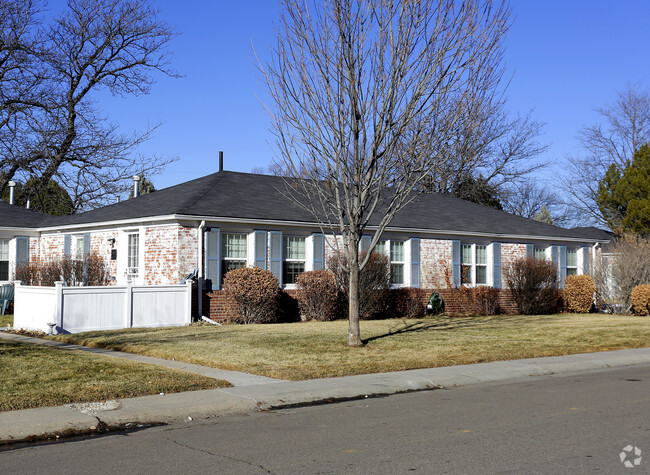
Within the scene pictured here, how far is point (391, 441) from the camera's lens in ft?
23.5

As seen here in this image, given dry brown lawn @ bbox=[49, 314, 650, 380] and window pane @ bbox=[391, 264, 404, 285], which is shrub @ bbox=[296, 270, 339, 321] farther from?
window pane @ bbox=[391, 264, 404, 285]

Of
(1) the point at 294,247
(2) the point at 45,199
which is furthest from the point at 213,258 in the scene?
(2) the point at 45,199

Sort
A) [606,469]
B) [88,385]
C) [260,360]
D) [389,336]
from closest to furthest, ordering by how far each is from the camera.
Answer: [606,469], [88,385], [260,360], [389,336]

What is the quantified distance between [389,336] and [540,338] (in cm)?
365

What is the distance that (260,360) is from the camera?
12781 millimetres

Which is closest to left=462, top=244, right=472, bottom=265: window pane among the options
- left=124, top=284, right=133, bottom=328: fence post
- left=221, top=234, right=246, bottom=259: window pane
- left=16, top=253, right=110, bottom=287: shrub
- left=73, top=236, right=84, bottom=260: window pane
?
left=221, top=234, right=246, bottom=259: window pane

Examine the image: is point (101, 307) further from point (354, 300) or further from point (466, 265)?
point (466, 265)

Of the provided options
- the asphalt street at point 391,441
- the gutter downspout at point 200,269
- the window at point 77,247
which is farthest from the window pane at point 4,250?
the asphalt street at point 391,441

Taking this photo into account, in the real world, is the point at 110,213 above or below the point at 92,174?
below

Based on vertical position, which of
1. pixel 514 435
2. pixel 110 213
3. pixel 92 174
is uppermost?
pixel 92 174

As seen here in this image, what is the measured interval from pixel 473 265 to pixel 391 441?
1995cm

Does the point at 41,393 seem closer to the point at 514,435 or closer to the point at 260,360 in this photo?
the point at 260,360

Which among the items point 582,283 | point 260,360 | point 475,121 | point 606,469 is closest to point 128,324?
point 260,360

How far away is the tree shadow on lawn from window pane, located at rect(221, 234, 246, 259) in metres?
5.23
